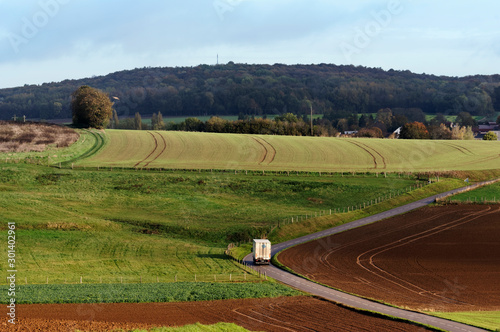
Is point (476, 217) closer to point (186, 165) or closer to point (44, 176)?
point (186, 165)

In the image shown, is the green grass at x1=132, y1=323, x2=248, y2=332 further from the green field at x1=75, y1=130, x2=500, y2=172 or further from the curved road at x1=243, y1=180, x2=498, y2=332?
the green field at x1=75, y1=130, x2=500, y2=172

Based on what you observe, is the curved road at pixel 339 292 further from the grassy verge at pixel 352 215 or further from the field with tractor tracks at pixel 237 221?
the field with tractor tracks at pixel 237 221

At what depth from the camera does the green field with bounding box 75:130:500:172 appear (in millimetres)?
107875

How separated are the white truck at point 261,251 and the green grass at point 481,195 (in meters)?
41.5

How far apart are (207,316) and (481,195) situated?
67.0m

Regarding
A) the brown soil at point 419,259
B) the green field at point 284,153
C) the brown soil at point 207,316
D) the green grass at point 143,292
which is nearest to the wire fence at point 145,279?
the green grass at point 143,292

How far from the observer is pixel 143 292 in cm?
4312

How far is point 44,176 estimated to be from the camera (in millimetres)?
92375

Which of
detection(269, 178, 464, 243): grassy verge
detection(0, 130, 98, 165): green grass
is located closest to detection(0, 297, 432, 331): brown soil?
detection(269, 178, 464, 243): grassy verge

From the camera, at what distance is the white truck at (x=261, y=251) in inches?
2274

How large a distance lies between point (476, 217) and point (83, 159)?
2663 inches

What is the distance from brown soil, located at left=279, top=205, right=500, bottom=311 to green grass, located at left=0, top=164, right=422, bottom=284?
8.59 m

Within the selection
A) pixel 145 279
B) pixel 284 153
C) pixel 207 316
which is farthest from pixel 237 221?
pixel 284 153

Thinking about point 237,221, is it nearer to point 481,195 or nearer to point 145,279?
point 145,279
